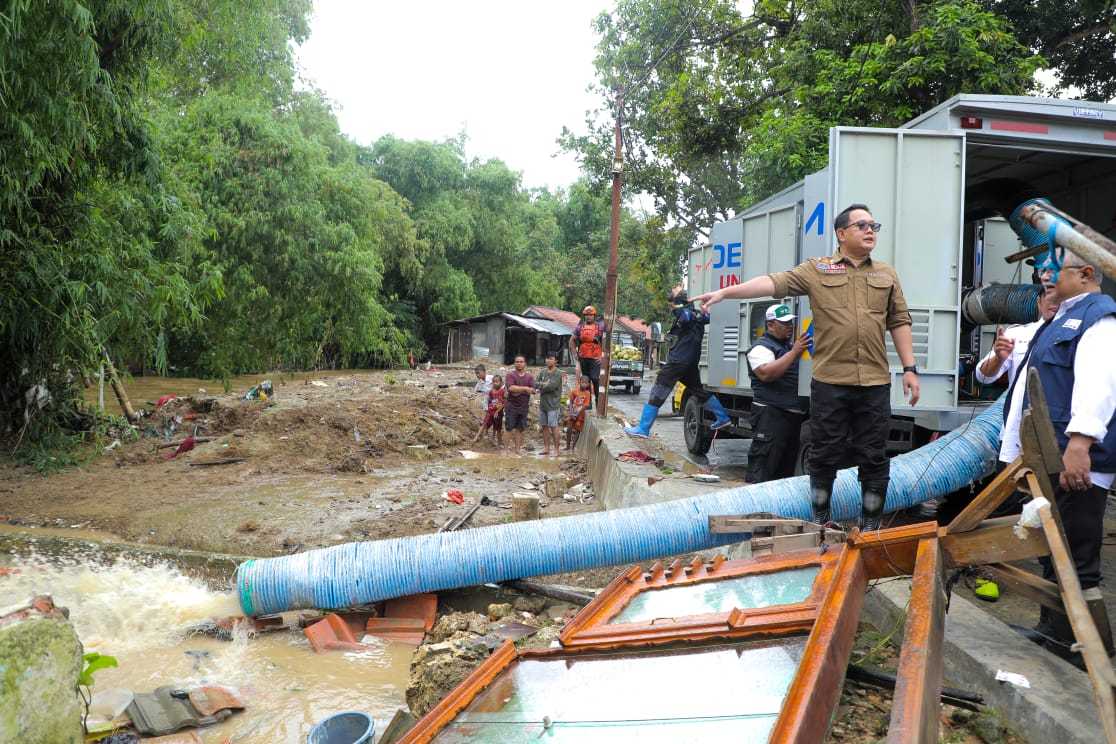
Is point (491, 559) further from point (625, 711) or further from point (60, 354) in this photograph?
point (60, 354)

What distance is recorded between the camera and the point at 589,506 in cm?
887

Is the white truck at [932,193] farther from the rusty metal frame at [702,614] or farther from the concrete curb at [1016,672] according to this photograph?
the rusty metal frame at [702,614]

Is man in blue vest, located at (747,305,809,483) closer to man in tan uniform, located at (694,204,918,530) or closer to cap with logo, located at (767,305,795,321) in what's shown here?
cap with logo, located at (767,305,795,321)

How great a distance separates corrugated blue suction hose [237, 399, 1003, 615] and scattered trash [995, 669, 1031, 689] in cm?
189

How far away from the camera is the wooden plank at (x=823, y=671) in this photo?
5.49ft

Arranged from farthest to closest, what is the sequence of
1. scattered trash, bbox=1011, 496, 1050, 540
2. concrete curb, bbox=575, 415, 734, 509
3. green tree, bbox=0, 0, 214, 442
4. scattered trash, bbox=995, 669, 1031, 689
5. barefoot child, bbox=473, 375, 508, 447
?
barefoot child, bbox=473, 375, 508, 447
concrete curb, bbox=575, 415, 734, 509
green tree, bbox=0, 0, 214, 442
scattered trash, bbox=995, 669, 1031, 689
scattered trash, bbox=1011, 496, 1050, 540

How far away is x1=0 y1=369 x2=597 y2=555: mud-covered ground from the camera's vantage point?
7691 millimetres

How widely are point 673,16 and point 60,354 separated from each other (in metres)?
12.9

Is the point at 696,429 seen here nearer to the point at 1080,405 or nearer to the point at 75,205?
the point at 1080,405

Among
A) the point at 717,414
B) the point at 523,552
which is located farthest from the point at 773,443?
the point at 717,414

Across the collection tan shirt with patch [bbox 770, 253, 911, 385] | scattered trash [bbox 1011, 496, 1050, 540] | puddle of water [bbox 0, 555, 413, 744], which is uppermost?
tan shirt with patch [bbox 770, 253, 911, 385]

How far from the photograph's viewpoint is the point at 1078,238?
2785 mm

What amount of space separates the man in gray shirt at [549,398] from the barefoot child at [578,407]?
18.3 inches

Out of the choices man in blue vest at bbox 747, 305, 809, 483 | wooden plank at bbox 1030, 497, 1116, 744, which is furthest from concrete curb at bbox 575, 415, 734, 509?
wooden plank at bbox 1030, 497, 1116, 744
